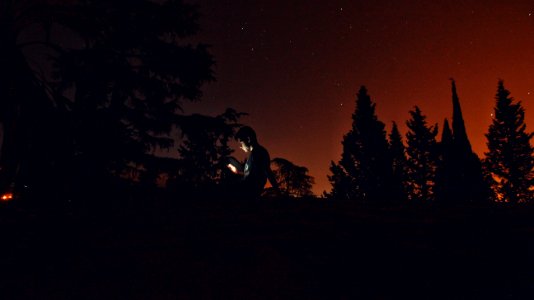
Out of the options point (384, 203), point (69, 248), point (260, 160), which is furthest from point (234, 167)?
point (69, 248)

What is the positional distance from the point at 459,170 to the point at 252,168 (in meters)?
30.0

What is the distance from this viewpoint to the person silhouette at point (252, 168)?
656 centimetres

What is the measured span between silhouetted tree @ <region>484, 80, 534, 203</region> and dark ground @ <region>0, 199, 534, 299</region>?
33.8 m

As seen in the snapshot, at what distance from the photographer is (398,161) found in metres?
34.2

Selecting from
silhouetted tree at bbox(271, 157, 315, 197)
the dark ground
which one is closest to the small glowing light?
the dark ground

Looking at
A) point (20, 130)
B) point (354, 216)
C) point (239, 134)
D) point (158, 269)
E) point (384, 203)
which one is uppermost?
point (239, 134)

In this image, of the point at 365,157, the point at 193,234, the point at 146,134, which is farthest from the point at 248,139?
the point at 365,157

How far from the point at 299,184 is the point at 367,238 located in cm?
1820

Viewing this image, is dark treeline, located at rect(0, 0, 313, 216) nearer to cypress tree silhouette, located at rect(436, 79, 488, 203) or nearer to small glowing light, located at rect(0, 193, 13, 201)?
small glowing light, located at rect(0, 193, 13, 201)

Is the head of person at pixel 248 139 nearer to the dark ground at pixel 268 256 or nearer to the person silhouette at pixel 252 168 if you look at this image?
the person silhouette at pixel 252 168

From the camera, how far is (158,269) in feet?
9.02

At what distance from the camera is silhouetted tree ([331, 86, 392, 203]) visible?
1267 inches

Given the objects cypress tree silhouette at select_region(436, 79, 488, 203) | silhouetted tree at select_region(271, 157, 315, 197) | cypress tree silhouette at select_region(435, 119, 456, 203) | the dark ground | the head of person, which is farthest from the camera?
cypress tree silhouette at select_region(435, 119, 456, 203)

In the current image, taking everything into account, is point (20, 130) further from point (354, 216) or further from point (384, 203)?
point (384, 203)
